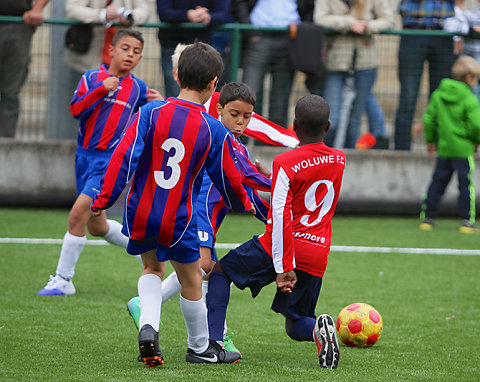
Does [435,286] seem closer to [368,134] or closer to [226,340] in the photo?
[226,340]

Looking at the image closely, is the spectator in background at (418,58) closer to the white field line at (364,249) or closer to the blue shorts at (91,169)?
the white field line at (364,249)

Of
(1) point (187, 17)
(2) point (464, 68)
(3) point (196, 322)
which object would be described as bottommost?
(3) point (196, 322)

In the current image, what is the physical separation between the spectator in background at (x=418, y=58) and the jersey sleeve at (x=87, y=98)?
519cm

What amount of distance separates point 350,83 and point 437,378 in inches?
254

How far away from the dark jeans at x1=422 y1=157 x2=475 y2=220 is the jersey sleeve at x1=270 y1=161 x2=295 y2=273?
5961mm

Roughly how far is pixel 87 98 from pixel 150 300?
228 cm

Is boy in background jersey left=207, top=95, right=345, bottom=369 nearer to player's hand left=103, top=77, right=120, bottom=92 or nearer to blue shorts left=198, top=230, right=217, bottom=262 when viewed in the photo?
blue shorts left=198, top=230, right=217, bottom=262

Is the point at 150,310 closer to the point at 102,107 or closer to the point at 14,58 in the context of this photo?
the point at 102,107

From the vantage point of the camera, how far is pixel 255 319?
570cm

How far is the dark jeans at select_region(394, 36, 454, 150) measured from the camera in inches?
411

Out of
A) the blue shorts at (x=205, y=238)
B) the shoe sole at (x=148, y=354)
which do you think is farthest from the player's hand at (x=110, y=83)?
the shoe sole at (x=148, y=354)

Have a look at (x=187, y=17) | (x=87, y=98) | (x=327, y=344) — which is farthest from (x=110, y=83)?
(x=187, y=17)

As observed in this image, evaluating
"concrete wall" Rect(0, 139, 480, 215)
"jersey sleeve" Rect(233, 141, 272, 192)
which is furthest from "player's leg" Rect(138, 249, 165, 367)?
"concrete wall" Rect(0, 139, 480, 215)

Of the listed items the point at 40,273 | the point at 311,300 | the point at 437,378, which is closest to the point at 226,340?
the point at 311,300
